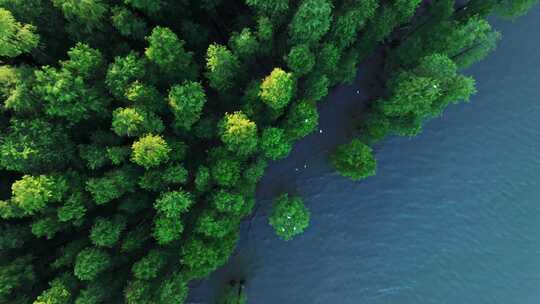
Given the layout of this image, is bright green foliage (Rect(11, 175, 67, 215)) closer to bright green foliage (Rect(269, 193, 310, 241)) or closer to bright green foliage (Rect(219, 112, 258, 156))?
bright green foliage (Rect(219, 112, 258, 156))

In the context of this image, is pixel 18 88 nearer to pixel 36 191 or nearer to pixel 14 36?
pixel 14 36

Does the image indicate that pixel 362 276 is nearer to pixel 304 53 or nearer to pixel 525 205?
pixel 525 205

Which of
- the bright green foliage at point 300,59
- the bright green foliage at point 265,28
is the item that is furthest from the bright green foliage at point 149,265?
the bright green foliage at point 265,28

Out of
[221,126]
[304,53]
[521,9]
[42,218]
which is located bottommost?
[42,218]

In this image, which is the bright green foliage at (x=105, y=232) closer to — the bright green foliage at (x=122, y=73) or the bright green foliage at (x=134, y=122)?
the bright green foliage at (x=134, y=122)

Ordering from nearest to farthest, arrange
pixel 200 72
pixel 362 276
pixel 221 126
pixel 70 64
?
pixel 70 64, pixel 221 126, pixel 200 72, pixel 362 276

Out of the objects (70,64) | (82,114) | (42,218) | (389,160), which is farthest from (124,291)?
(389,160)

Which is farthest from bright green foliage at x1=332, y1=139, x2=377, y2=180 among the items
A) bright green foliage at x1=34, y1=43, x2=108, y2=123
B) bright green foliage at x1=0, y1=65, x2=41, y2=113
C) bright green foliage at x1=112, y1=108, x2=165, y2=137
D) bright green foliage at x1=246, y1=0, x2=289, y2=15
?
bright green foliage at x1=0, y1=65, x2=41, y2=113
